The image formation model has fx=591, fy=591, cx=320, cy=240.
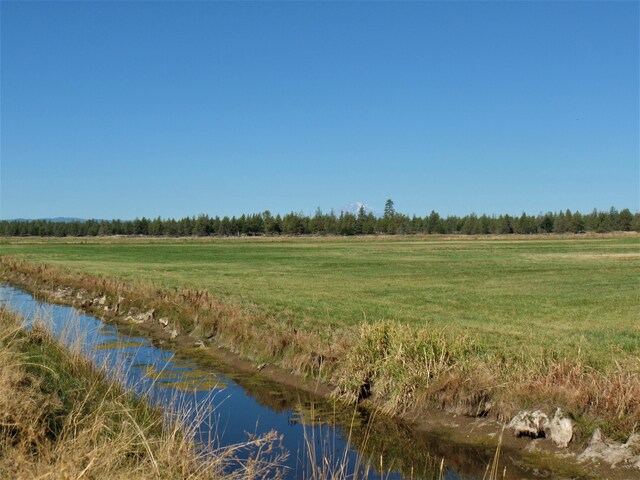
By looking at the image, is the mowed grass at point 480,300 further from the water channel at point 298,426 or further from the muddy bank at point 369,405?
the water channel at point 298,426

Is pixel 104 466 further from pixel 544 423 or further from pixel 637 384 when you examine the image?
pixel 637 384

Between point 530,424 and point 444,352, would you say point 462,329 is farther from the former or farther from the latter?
point 530,424

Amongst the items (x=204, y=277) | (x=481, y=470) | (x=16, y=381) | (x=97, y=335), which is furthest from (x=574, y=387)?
(x=204, y=277)

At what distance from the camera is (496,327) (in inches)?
794

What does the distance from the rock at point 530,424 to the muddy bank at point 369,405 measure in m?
0.06

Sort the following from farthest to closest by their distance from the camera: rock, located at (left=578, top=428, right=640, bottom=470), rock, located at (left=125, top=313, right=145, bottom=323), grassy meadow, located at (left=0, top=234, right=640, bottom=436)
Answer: rock, located at (left=125, top=313, right=145, bottom=323) → grassy meadow, located at (left=0, top=234, right=640, bottom=436) → rock, located at (left=578, top=428, right=640, bottom=470)

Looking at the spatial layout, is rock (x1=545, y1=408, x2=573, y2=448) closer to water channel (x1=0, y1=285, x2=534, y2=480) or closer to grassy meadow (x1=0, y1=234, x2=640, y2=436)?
grassy meadow (x1=0, y1=234, x2=640, y2=436)

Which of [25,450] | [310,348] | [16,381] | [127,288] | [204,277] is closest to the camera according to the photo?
[25,450]

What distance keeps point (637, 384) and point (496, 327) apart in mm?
9177

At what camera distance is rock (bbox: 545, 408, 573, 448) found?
10922 millimetres

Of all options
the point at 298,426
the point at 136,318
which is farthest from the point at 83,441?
the point at 136,318

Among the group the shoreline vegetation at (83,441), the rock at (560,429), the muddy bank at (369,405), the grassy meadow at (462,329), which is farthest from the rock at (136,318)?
the rock at (560,429)

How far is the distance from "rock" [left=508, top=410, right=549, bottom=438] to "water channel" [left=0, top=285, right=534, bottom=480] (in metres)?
0.81

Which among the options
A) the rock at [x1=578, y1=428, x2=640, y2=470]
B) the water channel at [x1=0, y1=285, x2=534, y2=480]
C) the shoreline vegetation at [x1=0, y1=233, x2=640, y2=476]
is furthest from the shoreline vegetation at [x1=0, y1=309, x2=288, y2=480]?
the rock at [x1=578, y1=428, x2=640, y2=470]
